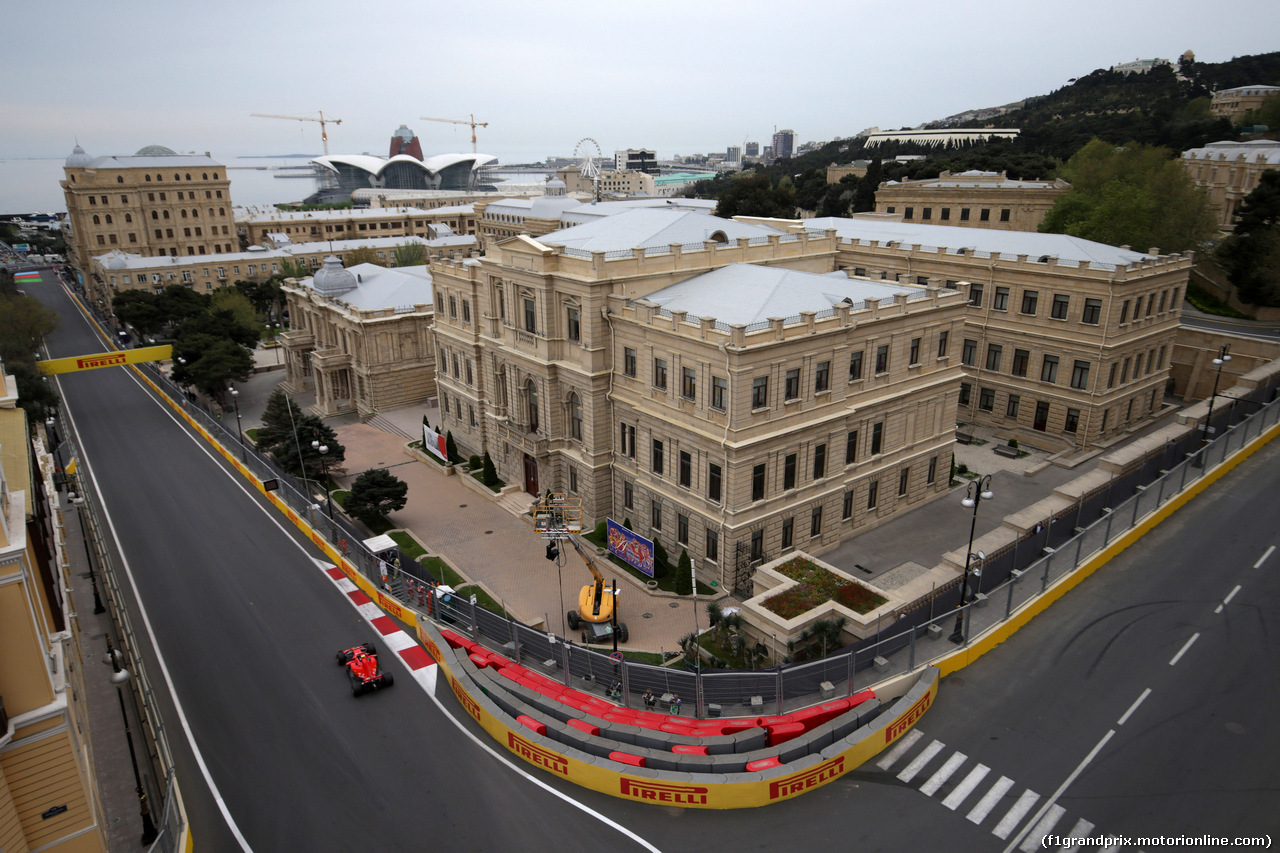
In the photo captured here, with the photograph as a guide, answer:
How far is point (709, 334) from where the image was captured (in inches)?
1300

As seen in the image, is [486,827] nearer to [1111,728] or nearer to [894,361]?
[1111,728]

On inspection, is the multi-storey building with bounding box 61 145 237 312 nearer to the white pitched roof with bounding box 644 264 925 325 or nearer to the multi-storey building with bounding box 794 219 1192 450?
the white pitched roof with bounding box 644 264 925 325

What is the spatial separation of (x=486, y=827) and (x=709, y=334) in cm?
2101

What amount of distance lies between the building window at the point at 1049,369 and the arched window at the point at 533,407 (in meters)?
34.3

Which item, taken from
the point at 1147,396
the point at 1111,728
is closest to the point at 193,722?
the point at 1111,728

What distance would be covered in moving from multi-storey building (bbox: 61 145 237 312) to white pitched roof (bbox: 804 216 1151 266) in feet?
371

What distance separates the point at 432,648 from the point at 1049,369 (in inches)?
1709

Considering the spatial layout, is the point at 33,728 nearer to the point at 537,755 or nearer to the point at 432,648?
the point at 537,755

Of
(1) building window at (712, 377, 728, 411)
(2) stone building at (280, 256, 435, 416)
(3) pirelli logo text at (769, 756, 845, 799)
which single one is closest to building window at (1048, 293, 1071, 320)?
(1) building window at (712, 377, 728, 411)

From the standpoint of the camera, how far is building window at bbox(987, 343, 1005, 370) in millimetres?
52062

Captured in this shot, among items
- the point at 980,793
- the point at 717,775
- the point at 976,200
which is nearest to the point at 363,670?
the point at 717,775

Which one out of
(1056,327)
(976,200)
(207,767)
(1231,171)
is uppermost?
(1231,171)

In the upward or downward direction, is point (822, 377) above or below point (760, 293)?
below

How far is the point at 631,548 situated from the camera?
1448 inches
